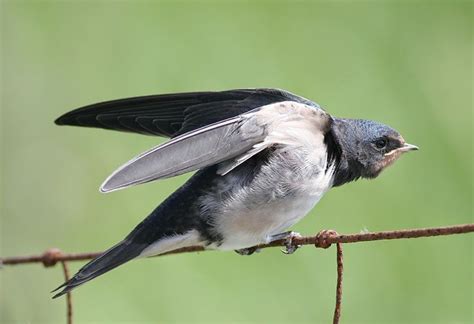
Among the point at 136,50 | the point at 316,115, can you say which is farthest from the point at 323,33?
the point at 316,115

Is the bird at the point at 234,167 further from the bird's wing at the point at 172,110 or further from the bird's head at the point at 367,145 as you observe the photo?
the bird's head at the point at 367,145

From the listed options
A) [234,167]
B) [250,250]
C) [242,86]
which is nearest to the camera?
[234,167]

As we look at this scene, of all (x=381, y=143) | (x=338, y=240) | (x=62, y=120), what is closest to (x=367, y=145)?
(x=381, y=143)

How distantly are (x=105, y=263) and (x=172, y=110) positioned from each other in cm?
61

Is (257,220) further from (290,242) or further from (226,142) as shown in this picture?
(226,142)

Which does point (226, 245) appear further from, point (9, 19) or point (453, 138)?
point (9, 19)

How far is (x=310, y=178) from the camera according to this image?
11.4ft

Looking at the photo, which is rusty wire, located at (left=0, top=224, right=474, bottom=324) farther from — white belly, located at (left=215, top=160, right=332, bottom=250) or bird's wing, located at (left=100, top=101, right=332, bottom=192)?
bird's wing, located at (left=100, top=101, right=332, bottom=192)

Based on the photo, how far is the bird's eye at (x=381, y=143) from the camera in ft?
12.8

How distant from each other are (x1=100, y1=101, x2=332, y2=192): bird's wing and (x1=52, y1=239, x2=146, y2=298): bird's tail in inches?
11.8

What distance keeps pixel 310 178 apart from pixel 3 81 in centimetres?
389

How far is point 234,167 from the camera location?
344 cm

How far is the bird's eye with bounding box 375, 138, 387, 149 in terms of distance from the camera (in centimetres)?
389

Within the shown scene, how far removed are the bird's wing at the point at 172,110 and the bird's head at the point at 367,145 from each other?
22 centimetres
